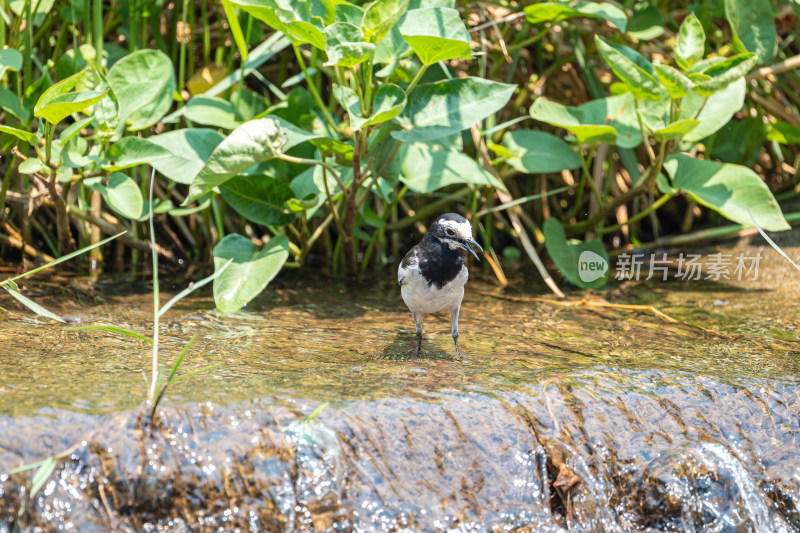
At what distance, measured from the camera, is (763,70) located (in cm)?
512

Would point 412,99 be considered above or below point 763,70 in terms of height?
Result: below

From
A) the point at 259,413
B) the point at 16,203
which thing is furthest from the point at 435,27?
the point at 16,203

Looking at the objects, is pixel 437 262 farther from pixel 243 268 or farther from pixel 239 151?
pixel 239 151

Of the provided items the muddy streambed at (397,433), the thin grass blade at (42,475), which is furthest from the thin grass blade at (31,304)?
the thin grass blade at (42,475)

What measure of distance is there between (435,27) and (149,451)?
219cm

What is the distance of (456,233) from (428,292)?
325 millimetres

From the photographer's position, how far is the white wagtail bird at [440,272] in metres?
3.84

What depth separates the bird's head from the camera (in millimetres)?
3900

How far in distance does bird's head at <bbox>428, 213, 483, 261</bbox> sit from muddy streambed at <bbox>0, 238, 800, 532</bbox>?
48cm

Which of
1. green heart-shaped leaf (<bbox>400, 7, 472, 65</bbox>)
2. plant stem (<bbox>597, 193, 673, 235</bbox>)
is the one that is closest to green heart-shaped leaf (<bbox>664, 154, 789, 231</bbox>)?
plant stem (<bbox>597, 193, 673, 235</bbox>)

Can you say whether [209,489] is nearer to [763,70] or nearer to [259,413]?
[259,413]

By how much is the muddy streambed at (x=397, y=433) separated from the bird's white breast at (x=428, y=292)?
0.68ft

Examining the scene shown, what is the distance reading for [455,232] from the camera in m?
3.91

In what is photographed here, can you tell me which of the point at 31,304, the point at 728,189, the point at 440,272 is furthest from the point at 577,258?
the point at 31,304
